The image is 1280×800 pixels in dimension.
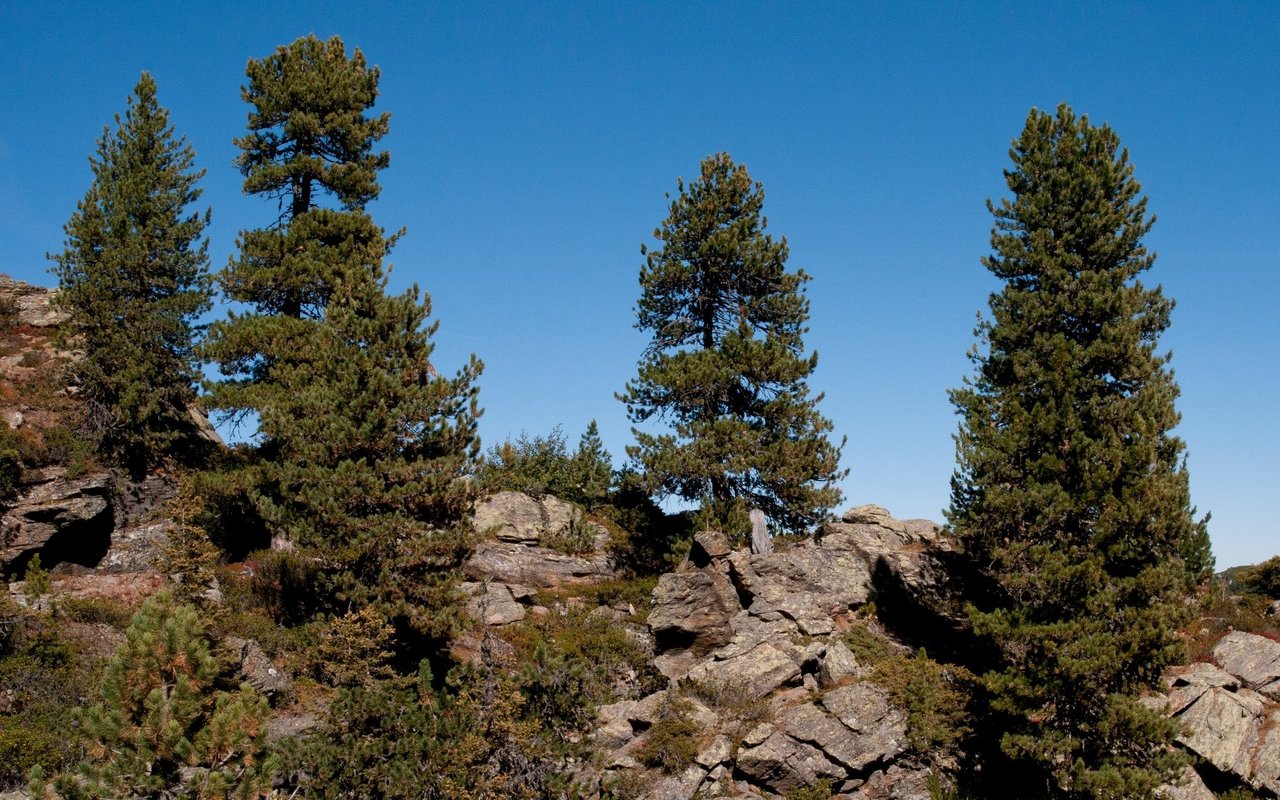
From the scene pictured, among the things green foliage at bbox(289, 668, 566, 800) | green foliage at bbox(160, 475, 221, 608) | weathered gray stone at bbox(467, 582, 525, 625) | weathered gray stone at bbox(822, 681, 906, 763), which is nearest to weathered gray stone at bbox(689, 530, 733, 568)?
weathered gray stone at bbox(467, 582, 525, 625)

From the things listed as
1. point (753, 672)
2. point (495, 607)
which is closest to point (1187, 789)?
point (753, 672)

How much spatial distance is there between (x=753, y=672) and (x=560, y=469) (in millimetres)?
14235

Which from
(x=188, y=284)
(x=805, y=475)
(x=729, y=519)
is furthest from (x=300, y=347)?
(x=805, y=475)

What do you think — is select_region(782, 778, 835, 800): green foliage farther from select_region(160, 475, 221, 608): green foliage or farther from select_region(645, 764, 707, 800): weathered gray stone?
select_region(160, 475, 221, 608): green foliage

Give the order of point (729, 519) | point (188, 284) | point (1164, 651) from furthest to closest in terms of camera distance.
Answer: point (188, 284) < point (729, 519) < point (1164, 651)

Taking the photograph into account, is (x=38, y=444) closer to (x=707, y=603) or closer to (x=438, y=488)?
(x=438, y=488)

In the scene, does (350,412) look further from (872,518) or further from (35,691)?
(872,518)

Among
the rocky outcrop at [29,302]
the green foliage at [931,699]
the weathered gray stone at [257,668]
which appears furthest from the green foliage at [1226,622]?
the rocky outcrop at [29,302]

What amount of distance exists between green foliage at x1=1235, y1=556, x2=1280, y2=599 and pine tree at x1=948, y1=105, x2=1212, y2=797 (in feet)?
31.0

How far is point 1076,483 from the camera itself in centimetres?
1991

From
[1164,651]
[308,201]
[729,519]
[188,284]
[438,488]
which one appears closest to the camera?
[1164,651]

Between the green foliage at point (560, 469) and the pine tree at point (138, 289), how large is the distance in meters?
11.9

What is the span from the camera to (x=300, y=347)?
27.8 metres

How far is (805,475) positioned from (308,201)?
71.9ft
